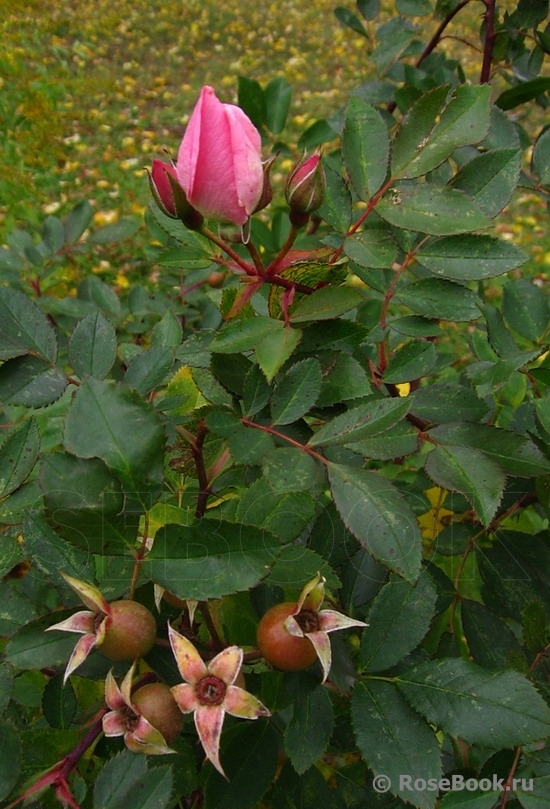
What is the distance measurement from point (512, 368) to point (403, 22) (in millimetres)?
1085

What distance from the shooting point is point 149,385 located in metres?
0.78

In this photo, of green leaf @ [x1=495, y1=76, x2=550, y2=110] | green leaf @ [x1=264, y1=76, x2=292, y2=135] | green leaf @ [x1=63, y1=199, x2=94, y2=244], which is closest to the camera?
green leaf @ [x1=495, y1=76, x2=550, y2=110]

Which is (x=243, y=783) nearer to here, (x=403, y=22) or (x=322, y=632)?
(x=322, y=632)

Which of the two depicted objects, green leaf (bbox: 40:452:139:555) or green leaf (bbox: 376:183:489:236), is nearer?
green leaf (bbox: 40:452:139:555)

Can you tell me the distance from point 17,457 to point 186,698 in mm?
343

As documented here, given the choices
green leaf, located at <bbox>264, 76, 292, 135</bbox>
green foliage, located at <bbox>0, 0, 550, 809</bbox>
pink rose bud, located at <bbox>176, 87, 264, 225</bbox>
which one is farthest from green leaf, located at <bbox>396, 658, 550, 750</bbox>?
green leaf, located at <bbox>264, 76, 292, 135</bbox>

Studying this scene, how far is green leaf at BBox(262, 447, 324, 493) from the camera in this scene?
59 centimetres

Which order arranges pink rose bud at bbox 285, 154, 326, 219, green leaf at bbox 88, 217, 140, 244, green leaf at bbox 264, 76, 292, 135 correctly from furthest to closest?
green leaf at bbox 88, 217, 140, 244
green leaf at bbox 264, 76, 292, 135
pink rose bud at bbox 285, 154, 326, 219

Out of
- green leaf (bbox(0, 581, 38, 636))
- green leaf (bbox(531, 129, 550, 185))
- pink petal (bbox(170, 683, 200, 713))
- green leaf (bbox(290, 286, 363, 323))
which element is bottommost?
green leaf (bbox(0, 581, 38, 636))

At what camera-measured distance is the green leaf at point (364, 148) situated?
74 centimetres

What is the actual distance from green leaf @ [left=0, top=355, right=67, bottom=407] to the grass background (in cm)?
231

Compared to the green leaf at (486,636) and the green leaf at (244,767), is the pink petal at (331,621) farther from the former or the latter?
the green leaf at (486,636)

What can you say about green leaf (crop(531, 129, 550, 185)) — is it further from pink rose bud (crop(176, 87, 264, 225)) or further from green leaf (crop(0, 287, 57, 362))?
green leaf (crop(0, 287, 57, 362))

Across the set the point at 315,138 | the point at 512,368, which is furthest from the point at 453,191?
the point at 315,138
